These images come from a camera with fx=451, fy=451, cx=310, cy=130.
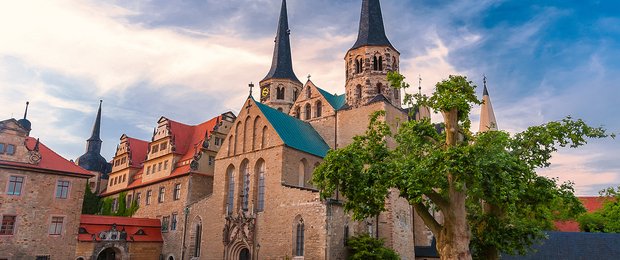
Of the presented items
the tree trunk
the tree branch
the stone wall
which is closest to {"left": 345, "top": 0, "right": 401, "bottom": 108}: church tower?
the tree branch

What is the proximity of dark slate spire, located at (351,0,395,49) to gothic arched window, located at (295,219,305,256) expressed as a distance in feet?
52.7

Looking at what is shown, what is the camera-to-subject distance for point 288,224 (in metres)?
26.4

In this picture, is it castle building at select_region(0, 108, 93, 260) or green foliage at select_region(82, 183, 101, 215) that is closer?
castle building at select_region(0, 108, 93, 260)

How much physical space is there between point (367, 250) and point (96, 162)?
41.8 meters

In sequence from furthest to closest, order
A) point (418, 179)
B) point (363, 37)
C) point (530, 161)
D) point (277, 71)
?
point (277, 71), point (363, 37), point (530, 161), point (418, 179)

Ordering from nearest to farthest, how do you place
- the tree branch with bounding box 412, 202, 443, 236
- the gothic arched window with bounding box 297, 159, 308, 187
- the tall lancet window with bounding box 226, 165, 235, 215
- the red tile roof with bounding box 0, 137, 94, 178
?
the tree branch with bounding box 412, 202, 443, 236, the red tile roof with bounding box 0, 137, 94, 178, the gothic arched window with bounding box 297, 159, 308, 187, the tall lancet window with bounding box 226, 165, 235, 215

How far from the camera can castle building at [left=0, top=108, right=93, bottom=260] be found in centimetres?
2697

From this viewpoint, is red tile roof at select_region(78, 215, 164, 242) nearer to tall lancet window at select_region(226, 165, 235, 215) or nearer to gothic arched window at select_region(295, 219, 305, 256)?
tall lancet window at select_region(226, 165, 235, 215)

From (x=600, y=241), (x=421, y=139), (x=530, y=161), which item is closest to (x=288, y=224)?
(x=421, y=139)

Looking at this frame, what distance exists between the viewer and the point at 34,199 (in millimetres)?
28141

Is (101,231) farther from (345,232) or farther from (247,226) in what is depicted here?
(345,232)

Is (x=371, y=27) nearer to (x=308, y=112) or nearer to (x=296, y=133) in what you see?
(x=308, y=112)

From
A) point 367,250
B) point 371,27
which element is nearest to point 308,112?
point 371,27

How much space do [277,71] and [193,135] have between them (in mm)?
10705
